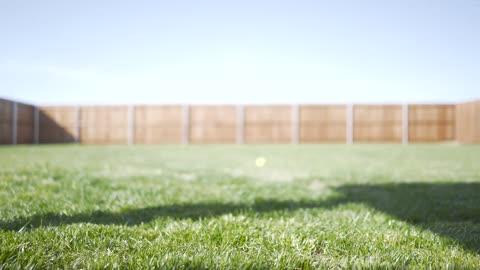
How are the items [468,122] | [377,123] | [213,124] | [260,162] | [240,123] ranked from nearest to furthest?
[260,162], [468,122], [377,123], [240,123], [213,124]

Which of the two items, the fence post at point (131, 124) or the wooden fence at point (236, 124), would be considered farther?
the fence post at point (131, 124)

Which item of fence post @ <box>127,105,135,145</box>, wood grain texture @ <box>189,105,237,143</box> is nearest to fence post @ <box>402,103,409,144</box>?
wood grain texture @ <box>189,105,237,143</box>

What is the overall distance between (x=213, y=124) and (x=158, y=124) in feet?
12.0

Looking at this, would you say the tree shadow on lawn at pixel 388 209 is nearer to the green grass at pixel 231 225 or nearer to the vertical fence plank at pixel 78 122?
the green grass at pixel 231 225

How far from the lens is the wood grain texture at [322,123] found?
1927cm

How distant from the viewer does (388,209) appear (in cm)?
315

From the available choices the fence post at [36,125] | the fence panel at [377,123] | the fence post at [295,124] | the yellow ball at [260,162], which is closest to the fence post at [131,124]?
the fence post at [36,125]

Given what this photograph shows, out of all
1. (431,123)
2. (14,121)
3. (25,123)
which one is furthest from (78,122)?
(431,123)

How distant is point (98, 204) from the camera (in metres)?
3.11

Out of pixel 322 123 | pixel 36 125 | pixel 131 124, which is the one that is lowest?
pixel 36 125

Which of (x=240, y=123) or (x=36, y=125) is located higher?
(x=240, y=123)

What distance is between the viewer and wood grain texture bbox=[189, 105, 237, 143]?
19781mm

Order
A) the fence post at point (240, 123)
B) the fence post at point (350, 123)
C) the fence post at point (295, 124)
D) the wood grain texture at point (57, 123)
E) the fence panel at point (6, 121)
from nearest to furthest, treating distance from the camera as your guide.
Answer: the fence panel at point (6, 121) → the fence post at point (350, 123) → the fence post at point (295, 124) → the fence post at point (240, 123) → the wood grain texture at point (57, 123)

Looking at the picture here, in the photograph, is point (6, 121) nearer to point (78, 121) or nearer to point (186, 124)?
point (78, 121)
